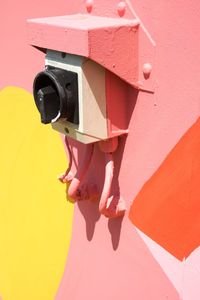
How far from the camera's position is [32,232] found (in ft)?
3.51

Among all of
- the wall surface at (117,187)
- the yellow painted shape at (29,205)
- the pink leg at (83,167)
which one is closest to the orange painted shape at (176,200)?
the wall surface at (117,187)

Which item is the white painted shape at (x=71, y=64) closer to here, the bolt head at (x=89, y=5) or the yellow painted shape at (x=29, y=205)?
the bolt head at (x=89, y=5)

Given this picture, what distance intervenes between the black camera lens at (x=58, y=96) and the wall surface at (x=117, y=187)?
101mm

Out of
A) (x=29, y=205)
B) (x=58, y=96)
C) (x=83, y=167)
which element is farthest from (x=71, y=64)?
(x=29, y=205)

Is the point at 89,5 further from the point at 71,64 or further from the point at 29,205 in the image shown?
the point at 29,205

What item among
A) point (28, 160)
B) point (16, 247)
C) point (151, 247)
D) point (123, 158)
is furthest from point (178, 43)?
point (16, 247)

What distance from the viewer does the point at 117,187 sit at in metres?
0.79

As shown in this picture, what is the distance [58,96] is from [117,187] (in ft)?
0.68

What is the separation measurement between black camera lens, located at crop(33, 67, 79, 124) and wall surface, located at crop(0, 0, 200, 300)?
0.10 metres

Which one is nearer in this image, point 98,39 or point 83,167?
point 98,39

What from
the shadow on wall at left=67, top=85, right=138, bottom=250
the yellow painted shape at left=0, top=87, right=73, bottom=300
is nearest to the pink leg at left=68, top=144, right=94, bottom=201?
the shadow on wall at left=67, top=85, right=138, bottom=250

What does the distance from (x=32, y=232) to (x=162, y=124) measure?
531 mm

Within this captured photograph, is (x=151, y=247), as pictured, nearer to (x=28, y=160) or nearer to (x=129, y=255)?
(x=129, y=255)

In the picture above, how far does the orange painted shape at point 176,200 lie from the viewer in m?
0.64
